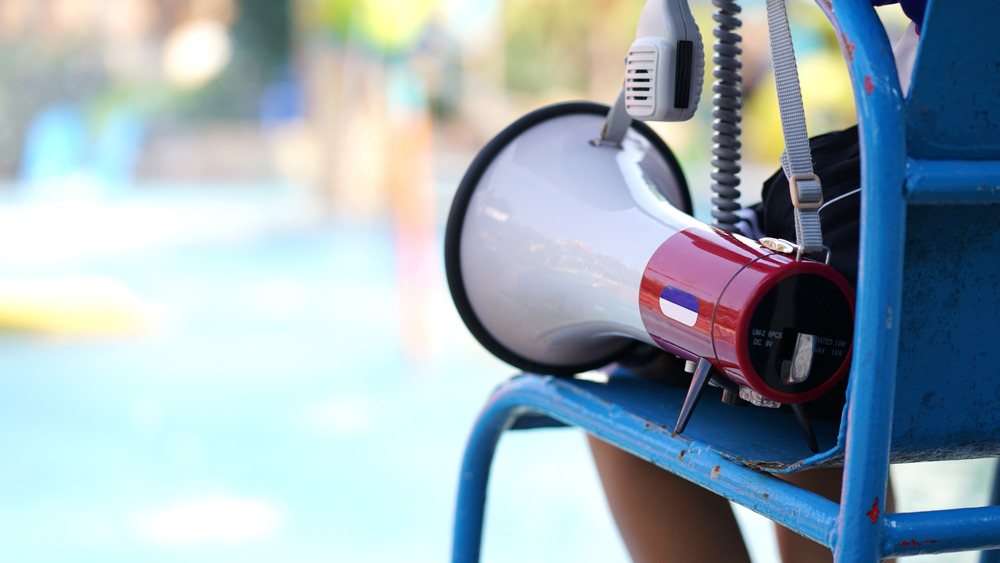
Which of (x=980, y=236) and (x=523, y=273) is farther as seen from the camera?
(x=523, y=273)

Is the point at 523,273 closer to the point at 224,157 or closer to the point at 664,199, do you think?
the point at 664,199

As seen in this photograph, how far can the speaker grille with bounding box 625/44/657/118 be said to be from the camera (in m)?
0.61

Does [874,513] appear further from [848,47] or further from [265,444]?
[265,444]

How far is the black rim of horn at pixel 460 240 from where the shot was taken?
0.73 meters

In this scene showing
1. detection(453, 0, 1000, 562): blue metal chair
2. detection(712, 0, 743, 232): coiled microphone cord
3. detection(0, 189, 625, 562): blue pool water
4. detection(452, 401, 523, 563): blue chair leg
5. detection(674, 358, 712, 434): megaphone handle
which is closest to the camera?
detection(453, 0, 1000, 562): blue metal chair

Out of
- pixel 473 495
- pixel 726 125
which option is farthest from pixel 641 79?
pixel 473 495

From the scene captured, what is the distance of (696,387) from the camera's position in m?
0.57

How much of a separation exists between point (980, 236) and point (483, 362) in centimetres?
343

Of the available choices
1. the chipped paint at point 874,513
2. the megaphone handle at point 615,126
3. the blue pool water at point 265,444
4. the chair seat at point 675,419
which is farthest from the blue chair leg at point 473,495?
the blue pool water at point 265,444

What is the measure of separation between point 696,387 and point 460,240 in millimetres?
239

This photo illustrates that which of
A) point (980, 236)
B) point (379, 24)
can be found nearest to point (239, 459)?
point (980, 236)

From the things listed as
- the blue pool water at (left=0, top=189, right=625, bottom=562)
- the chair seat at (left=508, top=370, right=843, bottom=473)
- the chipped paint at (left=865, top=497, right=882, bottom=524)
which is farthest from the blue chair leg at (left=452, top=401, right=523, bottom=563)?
the blue pool water at (left=0, top=189, right=625, bottom=562)

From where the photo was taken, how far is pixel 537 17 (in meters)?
14.4

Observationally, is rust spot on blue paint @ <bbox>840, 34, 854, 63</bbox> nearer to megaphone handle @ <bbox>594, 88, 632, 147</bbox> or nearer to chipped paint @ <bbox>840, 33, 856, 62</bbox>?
chipped paint @ <bbox>840, 33, 856, 62</bbox>
